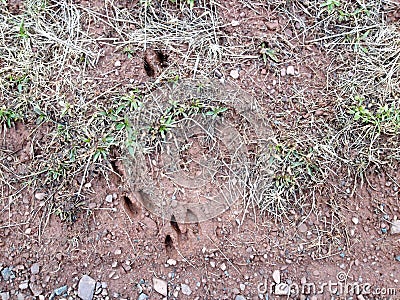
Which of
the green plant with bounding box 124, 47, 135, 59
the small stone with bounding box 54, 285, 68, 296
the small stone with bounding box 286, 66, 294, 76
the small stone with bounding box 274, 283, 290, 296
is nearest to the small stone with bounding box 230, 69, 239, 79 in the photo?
the small stone with bounding box 286, 66, 294, 76

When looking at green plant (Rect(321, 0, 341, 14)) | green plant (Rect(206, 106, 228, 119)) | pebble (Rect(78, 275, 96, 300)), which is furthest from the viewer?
green plant (Rect(321, 0, 341, 14))

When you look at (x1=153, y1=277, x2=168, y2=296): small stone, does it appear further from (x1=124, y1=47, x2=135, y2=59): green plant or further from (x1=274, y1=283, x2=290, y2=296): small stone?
(x1=124, y1=47, x2=135, y2=59): green plant

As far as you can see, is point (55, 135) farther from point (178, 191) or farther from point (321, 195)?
point (321, 195)

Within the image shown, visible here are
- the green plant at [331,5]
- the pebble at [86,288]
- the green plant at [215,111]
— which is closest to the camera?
the pebble at [86,288]

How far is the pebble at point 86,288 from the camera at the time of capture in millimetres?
2025

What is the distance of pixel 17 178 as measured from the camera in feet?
7.00

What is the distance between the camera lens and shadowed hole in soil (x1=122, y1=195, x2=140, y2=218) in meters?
2.09

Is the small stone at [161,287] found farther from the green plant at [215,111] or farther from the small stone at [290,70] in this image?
the small stone at [290,70]

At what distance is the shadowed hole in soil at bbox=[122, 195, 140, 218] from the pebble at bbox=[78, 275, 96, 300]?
0.33m

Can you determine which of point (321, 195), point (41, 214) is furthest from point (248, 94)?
point (41, 214)

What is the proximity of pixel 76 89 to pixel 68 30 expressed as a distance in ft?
0.97

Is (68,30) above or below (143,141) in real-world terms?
above

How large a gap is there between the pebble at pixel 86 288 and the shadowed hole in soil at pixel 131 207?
332mm

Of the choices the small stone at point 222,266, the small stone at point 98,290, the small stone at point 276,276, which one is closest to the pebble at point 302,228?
the small stone at point 276,276
